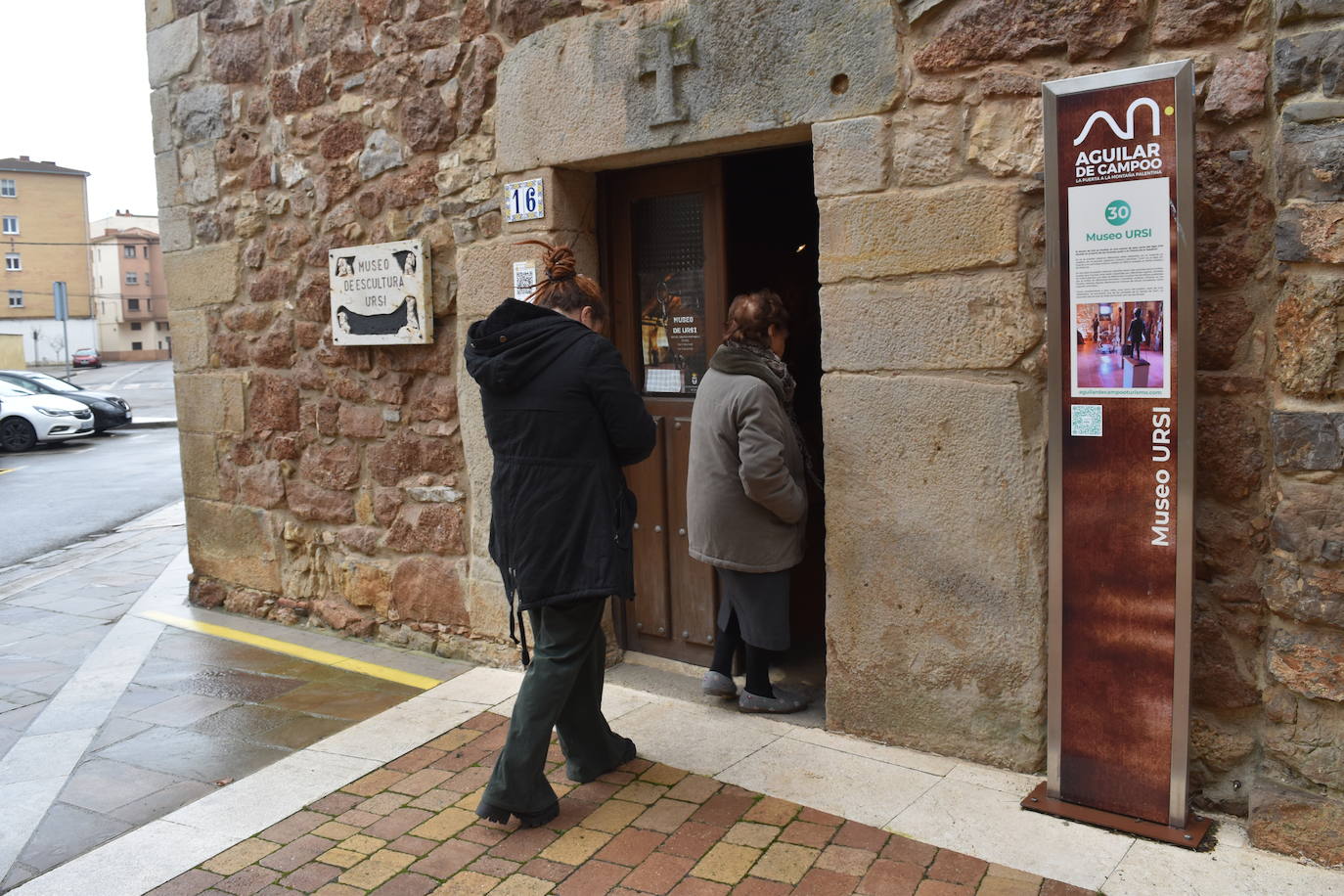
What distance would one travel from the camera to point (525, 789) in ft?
10.7

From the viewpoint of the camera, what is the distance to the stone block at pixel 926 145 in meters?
3.44

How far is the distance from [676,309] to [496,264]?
0.84m

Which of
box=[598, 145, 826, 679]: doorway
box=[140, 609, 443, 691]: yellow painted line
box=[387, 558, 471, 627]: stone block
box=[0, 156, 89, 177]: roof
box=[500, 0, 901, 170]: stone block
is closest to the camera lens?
box=[500, 0, 901, 170]: stone block

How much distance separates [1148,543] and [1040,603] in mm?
478

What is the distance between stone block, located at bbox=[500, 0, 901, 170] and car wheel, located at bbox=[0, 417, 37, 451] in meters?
16.4

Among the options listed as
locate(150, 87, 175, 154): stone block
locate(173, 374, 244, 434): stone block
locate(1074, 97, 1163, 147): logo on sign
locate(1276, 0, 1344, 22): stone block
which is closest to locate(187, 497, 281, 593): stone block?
locate(173, 374, 244, 434): stone block

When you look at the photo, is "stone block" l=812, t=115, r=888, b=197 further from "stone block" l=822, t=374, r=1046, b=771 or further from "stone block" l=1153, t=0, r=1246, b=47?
"stone block" l=1153, t=0, r=1246, b=47

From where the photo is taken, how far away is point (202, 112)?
5969mm

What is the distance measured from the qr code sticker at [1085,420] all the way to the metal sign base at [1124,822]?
1.14 meters

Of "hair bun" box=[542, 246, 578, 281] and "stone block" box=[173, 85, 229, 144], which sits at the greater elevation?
"stone block" box=[173, 85, 229, 144]

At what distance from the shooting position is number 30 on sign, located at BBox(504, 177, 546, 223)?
4.55m

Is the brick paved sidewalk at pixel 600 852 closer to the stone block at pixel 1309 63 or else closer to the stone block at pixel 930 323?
the stone block at pixel 930 323

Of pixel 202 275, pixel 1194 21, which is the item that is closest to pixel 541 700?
pixel 1194 21

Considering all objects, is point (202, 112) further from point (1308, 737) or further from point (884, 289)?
point (1308, 737)
